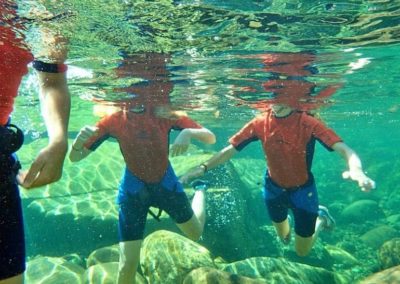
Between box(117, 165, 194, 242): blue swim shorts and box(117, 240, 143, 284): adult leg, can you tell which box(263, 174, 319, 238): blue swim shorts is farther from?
box(117, 240, 143, 284): adult leg

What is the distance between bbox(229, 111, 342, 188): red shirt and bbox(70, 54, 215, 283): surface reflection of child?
1513mm

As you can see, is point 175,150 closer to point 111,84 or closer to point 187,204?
point 187,204

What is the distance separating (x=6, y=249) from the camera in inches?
111

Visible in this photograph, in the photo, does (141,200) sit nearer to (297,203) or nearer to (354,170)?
(297,203)

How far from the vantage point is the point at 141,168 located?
25.9 feet

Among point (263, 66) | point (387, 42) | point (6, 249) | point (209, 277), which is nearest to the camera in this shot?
point (6, 249)

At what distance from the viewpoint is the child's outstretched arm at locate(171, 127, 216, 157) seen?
24.6ft

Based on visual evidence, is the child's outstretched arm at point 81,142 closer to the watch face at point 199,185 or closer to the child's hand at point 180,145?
the child's hand at point 180,145

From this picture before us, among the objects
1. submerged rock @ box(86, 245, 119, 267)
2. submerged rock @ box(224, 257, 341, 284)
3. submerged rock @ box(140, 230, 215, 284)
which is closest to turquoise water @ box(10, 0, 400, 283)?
submerged rock @ box(86, 245, 119, 267)

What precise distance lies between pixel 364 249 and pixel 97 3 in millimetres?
15371

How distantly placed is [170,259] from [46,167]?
6.38 metres

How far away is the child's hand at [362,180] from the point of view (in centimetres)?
615

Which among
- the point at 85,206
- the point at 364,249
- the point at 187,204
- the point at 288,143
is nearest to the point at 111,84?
the point at 85,206

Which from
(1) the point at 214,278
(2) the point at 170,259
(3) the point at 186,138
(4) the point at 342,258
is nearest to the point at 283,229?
(1) the point at 214,278
